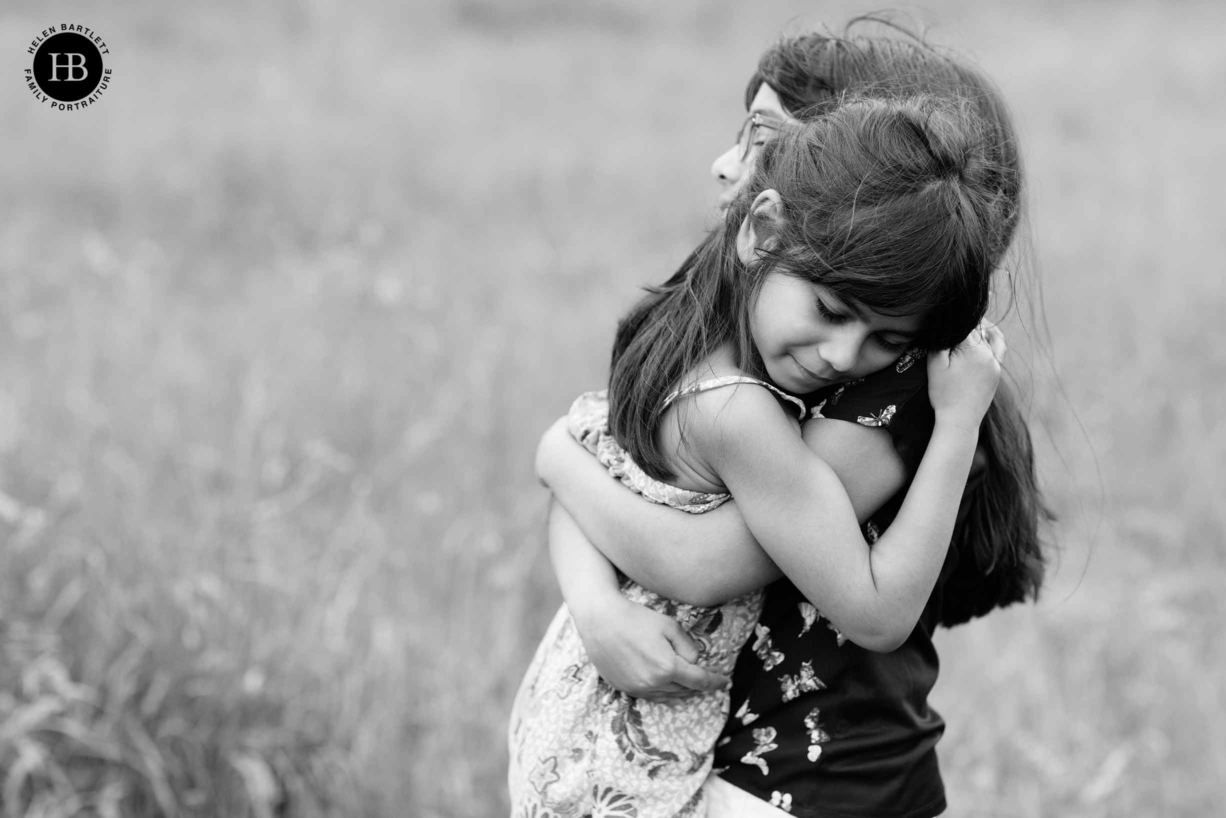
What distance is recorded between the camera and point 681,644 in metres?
1.65

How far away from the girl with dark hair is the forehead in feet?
0.57

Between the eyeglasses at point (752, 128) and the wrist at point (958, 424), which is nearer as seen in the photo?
the wrist at point (958, 424)

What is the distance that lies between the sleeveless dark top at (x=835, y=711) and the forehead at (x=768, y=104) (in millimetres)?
460

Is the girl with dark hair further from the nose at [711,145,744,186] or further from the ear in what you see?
the nose at [711,145,744,186]

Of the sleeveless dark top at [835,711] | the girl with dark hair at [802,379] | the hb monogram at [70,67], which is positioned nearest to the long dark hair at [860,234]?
the girl with dark hair at [802,379]

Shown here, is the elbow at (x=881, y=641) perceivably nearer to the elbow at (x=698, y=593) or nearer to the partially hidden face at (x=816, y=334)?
the elbow at (x=698, y=593)

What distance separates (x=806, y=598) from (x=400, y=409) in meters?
3.00

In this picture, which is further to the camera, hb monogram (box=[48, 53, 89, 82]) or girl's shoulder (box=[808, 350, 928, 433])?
hb monogram (box=[48, 53, 89, 82])

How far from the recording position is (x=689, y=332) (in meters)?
1.65

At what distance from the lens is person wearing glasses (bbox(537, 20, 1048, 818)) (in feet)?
5.28

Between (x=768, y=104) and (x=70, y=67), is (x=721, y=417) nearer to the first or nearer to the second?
(x=768, y=104)

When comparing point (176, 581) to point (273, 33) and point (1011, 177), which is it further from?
point (273, 33)

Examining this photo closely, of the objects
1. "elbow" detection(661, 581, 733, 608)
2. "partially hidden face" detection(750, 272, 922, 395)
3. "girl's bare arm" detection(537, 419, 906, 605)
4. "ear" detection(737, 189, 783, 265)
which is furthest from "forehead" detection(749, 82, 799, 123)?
"elbow" detection(661, 581, 733, 608)

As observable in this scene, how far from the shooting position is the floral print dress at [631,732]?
65.9 inches
